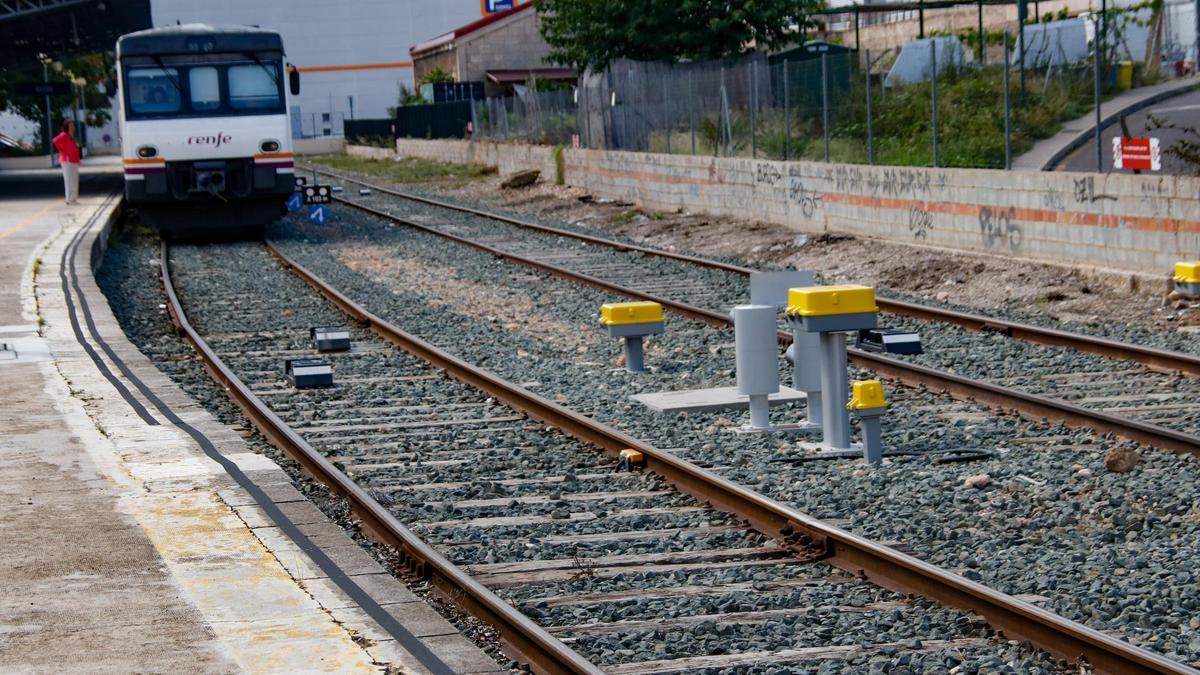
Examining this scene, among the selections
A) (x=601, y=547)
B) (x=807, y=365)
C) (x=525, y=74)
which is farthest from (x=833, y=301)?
(x=525, y=74)

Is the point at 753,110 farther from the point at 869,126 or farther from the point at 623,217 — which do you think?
the point at 869,126

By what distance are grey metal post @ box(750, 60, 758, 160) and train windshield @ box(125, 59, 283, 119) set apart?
7922 millimetres

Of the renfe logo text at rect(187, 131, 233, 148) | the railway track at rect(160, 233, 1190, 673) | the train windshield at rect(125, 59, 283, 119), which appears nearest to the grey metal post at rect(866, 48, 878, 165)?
the train windshield at rect(125, 59, 283, 119)

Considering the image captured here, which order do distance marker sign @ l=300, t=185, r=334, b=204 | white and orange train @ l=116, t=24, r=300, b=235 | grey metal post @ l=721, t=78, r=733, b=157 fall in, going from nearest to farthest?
white and orange train @ l=116, t=24, r=300, b=235 < grey metal post @ l=721, t=78, r=733, b=157 < distance marker sign @ l=300, t=185, r=334, b=204

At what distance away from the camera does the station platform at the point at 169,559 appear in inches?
227

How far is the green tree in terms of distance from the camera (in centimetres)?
3553

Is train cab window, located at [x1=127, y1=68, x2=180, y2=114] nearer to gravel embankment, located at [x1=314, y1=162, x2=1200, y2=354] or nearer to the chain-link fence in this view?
gravel embankment, located at [x1=314, y1=162, x2=1200, y2=354]

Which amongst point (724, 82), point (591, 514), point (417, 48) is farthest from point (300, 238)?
point (417, 48)

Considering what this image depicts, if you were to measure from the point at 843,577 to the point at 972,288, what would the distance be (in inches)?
463

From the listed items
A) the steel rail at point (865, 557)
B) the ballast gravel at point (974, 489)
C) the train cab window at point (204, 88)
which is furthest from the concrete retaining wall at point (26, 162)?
the steel rail at point (865, 557)

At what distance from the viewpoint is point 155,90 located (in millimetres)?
25234

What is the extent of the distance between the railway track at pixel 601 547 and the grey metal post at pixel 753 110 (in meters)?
15.5

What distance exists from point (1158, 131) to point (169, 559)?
16460 millimetres

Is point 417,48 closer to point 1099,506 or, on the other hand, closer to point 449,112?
point 449,112
